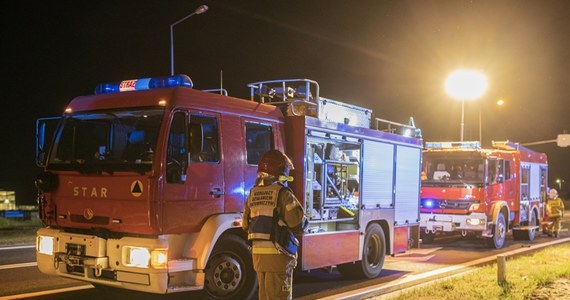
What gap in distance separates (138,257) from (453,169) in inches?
453

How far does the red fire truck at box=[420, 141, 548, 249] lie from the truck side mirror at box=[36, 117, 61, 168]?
36.2ft

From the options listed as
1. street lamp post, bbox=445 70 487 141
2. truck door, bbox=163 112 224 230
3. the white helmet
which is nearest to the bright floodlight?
street lamp post, bbox=445 70 487 141

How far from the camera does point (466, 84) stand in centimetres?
2491

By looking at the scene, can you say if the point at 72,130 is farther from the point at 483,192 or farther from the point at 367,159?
the point at 483,192

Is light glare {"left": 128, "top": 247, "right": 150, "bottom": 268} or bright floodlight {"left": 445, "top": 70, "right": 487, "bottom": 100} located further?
bright floodlight {"left": 445, "top": 70, "right": 487, "bottom": 100}

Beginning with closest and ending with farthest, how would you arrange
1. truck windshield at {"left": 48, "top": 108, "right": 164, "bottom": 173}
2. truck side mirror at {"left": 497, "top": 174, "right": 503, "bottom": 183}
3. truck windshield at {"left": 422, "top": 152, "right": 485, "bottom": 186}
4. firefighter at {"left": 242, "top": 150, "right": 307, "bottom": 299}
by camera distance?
1. firefighter at {"left": 242, "top": 150, "right": 307, "bottom": 299}
2. truck windshield at {"left": 48, "top": 108, "right": 164, "bottom": 173}
3. truck windshield at {"left": 422, "top": 152, "right": 485, "bottom": 186}
4. truck side mirror at {"left": 497, "top": 174, "right": 503, "bottom": 183}

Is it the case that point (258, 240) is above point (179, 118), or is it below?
below

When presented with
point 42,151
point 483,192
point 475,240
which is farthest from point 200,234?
point 475,240

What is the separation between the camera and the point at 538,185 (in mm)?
19656

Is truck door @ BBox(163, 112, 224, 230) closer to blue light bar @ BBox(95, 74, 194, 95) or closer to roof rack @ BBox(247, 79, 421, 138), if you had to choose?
blue light bar @ BBox(95, 74, 194, 95)

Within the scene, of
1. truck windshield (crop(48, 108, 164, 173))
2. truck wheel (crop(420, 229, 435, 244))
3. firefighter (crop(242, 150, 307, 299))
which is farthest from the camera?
truck wheel (crop(420, 229, 435, 244))

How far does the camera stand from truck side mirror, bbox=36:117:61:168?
755 centimetres

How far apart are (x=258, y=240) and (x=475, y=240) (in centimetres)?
1424

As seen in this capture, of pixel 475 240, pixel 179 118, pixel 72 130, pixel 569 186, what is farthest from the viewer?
pixel 569 186
